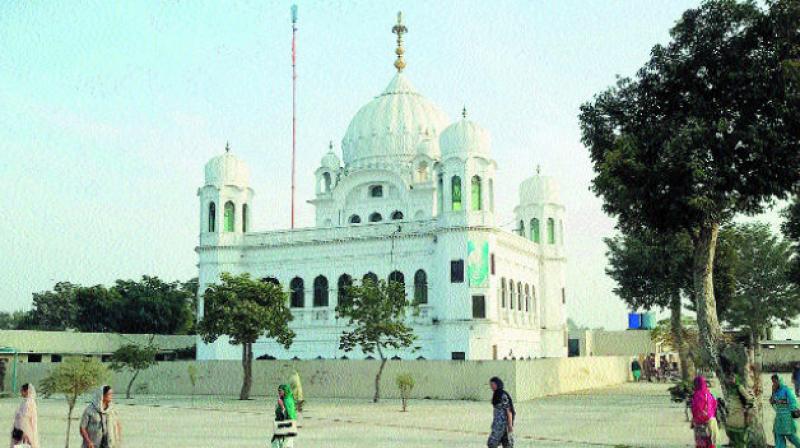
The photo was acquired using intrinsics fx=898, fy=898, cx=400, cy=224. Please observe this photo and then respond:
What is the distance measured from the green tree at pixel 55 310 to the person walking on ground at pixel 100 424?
70030 mm

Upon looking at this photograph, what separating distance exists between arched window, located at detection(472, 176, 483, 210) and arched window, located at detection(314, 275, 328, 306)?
31.2 ft

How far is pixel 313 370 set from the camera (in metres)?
38.9

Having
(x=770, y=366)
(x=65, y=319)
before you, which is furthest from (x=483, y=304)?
(x=65, y=319)

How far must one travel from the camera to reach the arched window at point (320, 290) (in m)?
49.2

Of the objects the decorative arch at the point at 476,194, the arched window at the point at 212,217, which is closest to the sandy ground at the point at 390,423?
the decorative arch at the point at 476,194

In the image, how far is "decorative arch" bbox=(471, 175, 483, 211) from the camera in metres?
45.8

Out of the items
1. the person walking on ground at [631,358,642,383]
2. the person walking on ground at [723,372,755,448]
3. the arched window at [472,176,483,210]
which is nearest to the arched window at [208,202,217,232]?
the arched window at [472,176,483,210]

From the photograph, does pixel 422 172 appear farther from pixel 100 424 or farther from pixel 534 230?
pixel 100 424

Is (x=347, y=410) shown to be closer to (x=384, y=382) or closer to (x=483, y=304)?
(x=384, y=382)

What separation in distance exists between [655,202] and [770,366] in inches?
1981

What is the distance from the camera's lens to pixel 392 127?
55719 millimetres

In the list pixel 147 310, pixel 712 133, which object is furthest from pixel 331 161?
pixel 712 133

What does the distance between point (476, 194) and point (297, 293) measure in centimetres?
1174

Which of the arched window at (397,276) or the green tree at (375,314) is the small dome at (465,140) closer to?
the arched window at (397,276)
